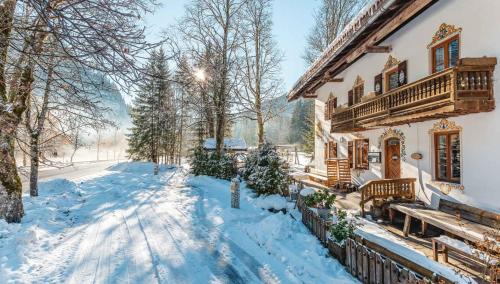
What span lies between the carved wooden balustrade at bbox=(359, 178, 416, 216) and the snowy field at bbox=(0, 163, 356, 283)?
9.88ft

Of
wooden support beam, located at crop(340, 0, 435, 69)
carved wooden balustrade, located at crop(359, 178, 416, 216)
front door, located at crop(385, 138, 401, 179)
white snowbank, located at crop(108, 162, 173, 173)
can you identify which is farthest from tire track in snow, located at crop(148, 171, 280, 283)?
white snowbank, located at crop(108, 162, 173, 173)

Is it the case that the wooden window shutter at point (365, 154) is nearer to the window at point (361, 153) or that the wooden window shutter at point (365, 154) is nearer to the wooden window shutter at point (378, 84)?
the window at point (361, 153)

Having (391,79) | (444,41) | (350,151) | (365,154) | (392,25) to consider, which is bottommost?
(365,154)

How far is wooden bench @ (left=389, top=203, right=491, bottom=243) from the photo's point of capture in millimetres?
6486

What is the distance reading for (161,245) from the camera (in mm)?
7188

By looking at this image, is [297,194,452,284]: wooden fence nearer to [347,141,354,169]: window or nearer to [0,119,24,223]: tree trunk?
[0,119,24,223]: tree trunk

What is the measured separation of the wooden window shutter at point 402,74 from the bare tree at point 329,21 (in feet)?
46.2

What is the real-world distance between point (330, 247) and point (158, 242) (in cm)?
450

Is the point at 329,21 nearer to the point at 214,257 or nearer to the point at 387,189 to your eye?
the point at 387,189

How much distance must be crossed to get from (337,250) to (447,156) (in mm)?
5896

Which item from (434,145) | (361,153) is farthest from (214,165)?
(434,145)

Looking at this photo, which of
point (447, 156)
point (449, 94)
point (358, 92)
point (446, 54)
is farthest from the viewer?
point (358, 92)

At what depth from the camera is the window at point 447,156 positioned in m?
9.09

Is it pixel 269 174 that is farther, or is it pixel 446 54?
pixel 269 174
